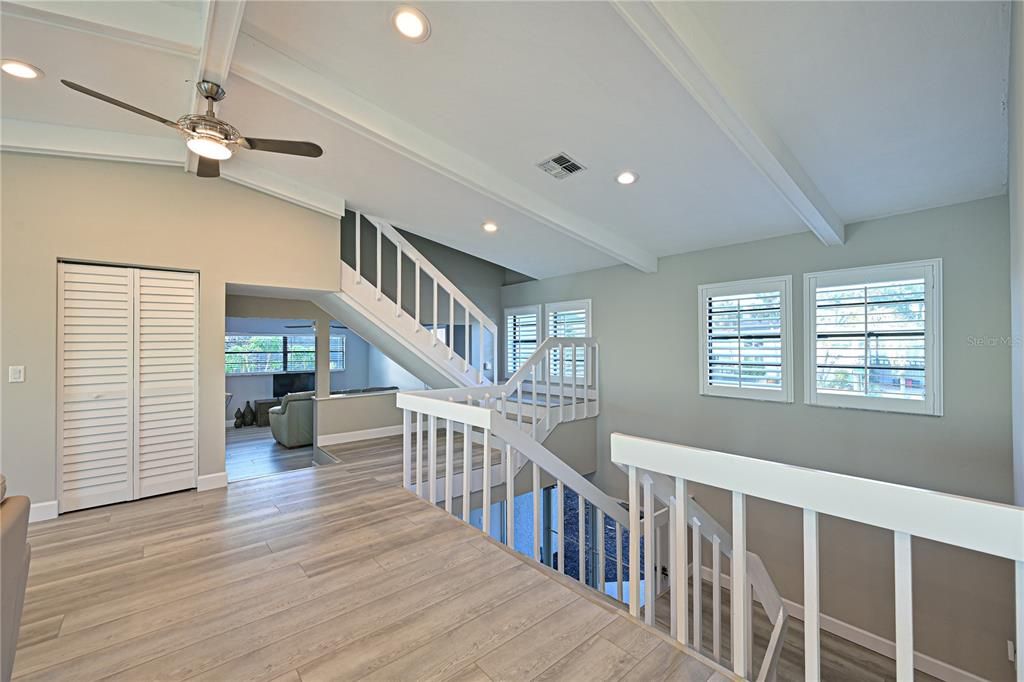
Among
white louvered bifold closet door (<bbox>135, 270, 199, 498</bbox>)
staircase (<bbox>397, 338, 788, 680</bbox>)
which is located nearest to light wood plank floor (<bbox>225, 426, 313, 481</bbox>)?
white louvered bifold closet door (<bbox>135, 270, 199, 498</bbox>)

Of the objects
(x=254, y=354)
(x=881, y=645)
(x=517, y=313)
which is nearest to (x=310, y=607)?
(x=881, y=645)

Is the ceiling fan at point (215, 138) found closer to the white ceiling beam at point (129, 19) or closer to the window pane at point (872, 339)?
the white ceiling beam at point (129, 19)

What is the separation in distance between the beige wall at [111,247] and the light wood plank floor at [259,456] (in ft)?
5.61

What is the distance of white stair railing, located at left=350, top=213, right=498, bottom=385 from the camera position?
5000 millimetres

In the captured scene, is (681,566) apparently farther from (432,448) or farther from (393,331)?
(393,331)

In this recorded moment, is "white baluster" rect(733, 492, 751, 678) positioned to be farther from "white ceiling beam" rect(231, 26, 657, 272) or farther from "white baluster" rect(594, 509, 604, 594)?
"white ceiling beam" rect(231, 26, 657, 272)

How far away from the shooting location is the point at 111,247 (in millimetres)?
3379

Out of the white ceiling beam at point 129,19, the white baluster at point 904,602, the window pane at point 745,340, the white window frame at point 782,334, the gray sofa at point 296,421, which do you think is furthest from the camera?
the gray sofa at point 296,421

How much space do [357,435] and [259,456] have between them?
65.2 inches

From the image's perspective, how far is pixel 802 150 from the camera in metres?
2.84

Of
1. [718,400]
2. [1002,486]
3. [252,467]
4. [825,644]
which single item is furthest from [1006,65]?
[252,467]

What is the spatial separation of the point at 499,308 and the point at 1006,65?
19.6ft

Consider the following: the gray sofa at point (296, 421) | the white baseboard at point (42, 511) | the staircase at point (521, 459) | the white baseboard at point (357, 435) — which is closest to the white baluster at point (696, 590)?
the staircase at point (521, 459)

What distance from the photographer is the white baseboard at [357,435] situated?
217 inches
